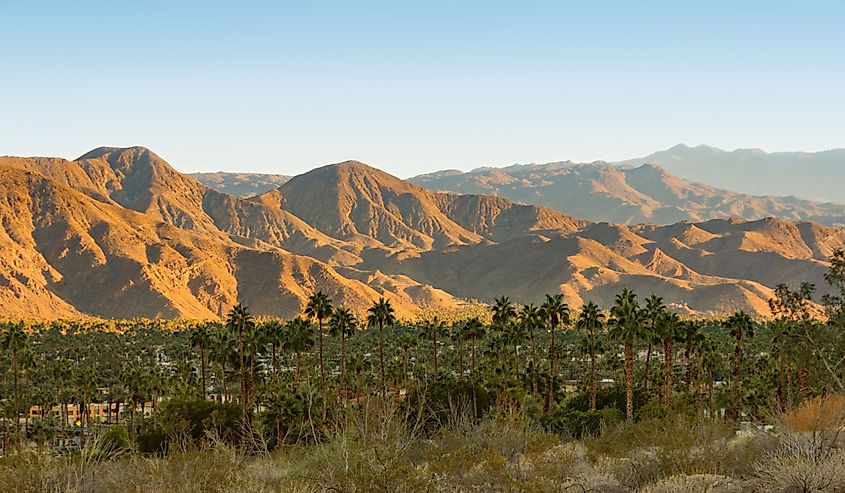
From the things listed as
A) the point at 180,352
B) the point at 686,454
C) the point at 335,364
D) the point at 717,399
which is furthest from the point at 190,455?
the point at 180,352

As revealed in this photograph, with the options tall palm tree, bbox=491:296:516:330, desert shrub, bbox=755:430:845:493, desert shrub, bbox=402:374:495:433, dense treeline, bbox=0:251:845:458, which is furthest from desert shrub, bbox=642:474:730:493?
tall palm tree, bbox=491:296:516:330

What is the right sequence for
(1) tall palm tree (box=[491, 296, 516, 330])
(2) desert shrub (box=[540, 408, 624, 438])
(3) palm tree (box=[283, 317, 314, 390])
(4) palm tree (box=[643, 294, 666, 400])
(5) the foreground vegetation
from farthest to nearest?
1. (1) tall palm tree (box=[491, 296, 516, 330])
2. (3) palm tree (box=[283, 317, 314, 390])
3. (4) palm tree (box=[643, 294, 666, 400])
4. (2) desert shrub (box=[540, 408, 624, 438])
5. (5) the foreground vegetation

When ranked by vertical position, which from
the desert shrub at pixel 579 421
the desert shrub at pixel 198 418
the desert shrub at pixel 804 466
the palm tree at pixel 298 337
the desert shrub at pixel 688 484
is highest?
the desert shrub at pixel 804 466

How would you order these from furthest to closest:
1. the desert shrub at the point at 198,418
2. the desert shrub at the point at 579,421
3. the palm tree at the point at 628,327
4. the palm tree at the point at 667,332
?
the palm tree at the point at 667,332
the palm tree at the point at 628,327
the desert shrub at the point at 579,421
the desert shrub at the point at 198,418

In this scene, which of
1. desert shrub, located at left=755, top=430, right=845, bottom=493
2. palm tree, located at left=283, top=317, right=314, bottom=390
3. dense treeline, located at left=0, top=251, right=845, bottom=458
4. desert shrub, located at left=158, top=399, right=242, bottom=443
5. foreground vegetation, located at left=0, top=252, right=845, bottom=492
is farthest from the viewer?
palm tree, located at left=283, top=317, right=314, bottom=390

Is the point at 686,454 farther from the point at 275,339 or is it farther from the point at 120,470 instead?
the point at 275,339

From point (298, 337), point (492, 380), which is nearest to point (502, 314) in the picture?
point (492, 380)

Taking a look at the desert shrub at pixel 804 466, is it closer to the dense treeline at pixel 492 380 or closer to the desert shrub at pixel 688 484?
the desert shrub at pixel 688 484

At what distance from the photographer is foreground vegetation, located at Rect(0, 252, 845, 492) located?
21.3 metres

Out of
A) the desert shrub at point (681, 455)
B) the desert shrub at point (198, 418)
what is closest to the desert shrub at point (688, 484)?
the desert shrub at point (681, 455)

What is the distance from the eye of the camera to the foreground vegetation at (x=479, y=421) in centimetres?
2131

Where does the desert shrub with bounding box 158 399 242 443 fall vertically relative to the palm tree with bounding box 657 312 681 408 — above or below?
below

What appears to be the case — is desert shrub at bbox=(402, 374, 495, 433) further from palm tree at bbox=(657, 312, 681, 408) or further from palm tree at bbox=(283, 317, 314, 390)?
palm tree at bbox=(657, 312, 681, 408)

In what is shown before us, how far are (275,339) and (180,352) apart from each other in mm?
83824
